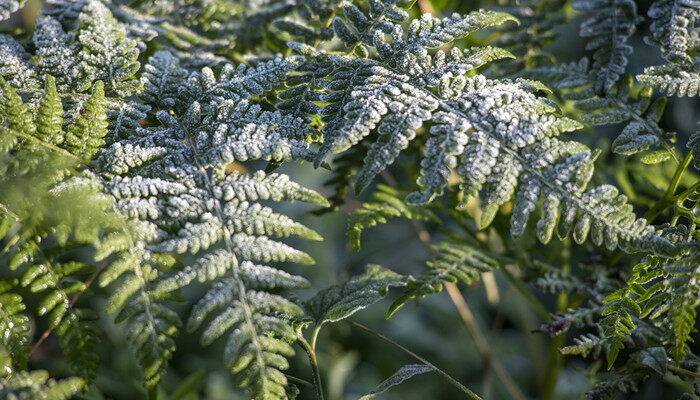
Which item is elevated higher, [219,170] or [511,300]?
[219,170]

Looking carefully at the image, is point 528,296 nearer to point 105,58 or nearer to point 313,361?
point 313,361

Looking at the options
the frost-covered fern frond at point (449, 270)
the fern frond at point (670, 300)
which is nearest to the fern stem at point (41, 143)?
the frost-covered fern frond at point (449, 270)

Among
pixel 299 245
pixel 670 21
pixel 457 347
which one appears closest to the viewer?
pixel 670 21

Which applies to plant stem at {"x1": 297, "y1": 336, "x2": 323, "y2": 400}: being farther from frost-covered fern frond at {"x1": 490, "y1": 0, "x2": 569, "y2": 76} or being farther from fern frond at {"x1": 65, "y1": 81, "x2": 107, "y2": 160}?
frost-covered fern frond at {"x1": 490, "y1": 0, "x2": 569, "y2": 76}

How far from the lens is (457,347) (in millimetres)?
2006

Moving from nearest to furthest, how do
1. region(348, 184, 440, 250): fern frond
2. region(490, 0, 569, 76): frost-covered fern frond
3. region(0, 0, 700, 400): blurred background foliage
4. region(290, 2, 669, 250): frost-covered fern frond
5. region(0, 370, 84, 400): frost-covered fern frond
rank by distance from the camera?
region(0, 370, 84, 400): frost-covered fern frond, region(290, 2, 669, 250): frost-covered fern frond, region(348, 184, 440, 250): fern frond, region(490, 0, 569, 76): frost-covered fern frond, region(0, 0, 700, 400): blurred background foliage

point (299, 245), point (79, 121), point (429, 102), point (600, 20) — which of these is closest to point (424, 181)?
point (429, 102)

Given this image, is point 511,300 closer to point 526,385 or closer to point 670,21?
point 526,385

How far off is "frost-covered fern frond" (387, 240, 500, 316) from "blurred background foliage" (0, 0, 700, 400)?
0.66ft

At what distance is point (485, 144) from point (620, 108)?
0.45 metres

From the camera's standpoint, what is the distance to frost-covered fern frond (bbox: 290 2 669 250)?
0.74m

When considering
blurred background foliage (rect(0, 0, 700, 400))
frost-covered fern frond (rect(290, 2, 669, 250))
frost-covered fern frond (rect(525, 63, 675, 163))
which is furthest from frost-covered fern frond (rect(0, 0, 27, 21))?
frost-covered fern frond (rect(525, 63, 675, 163))

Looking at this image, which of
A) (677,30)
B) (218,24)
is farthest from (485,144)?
(218,24)

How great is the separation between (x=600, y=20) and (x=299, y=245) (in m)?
1.74
